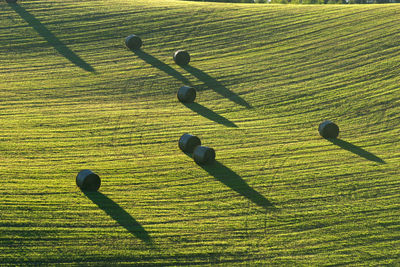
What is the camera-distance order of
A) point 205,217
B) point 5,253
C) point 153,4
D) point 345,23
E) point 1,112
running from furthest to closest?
point 153,4
point 345,23
point 1,112
point 205,217
point 5,253

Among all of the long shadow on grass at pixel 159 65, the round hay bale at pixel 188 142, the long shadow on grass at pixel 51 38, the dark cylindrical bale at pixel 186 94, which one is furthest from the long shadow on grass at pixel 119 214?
the long shadow on grass at pixel 51 38

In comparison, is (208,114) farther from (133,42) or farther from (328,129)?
(133,42)

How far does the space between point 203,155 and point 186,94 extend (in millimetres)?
8088

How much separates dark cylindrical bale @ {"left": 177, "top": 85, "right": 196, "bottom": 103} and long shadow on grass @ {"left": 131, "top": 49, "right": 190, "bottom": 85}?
2633mm

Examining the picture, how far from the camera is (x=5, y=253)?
15695 millimetres

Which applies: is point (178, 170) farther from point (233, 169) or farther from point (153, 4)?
point (153, 4)

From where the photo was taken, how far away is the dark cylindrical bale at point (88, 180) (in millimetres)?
19500

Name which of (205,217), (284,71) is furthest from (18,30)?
(205,217)

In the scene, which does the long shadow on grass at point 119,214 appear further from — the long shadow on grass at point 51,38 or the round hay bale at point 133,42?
the round hay bale at point 133,42

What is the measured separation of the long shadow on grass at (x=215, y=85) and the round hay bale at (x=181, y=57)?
36 centimetres

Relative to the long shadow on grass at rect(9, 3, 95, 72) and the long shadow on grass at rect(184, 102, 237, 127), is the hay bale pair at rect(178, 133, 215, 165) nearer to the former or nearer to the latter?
the long shadow on grass at rect(184, 102, 237, 127)

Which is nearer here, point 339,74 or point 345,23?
point 339,74

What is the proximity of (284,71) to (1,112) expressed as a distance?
17819 millimetres

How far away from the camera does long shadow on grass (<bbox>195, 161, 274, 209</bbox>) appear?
65.5 feet
